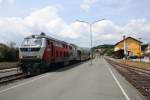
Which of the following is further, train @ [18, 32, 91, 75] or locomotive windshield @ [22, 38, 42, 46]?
locomotive windshield @ [22, 38, 42, 46]

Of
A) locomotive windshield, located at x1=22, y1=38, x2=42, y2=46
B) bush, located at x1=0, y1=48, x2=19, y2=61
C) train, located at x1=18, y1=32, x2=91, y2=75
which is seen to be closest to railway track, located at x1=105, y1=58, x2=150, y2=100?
train, located at x1=18, y1=32, x2=91, y2=75

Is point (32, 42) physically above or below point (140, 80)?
above

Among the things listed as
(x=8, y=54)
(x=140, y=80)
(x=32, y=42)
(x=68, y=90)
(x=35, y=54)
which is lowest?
(x=140, y=80)

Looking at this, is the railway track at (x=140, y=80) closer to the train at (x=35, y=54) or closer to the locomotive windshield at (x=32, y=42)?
the train at (x=35, y=54)

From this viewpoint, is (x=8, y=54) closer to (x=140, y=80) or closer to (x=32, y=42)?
(x=32, y=42)

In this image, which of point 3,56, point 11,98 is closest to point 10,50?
point 3,56

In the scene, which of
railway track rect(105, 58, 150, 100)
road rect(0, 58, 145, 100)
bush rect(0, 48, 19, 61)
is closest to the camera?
road rect(0, 58, 145, 100)

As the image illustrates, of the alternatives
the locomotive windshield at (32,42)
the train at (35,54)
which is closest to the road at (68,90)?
the train at (35,54)

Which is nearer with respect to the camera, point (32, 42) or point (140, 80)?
point (140, 80)

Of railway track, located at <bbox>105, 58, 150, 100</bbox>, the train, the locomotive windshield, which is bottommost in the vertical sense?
railway track, located at <bbox>105, 58, 150, 100</bbox>

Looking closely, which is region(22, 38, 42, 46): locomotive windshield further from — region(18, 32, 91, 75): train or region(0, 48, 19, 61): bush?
region(0, 48, 19, 61): bush

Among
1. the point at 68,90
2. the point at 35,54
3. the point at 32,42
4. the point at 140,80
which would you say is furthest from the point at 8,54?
the point at 68,90

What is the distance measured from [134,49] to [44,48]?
11675 cm

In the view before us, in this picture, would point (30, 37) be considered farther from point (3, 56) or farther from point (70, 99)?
point (3, 56)
